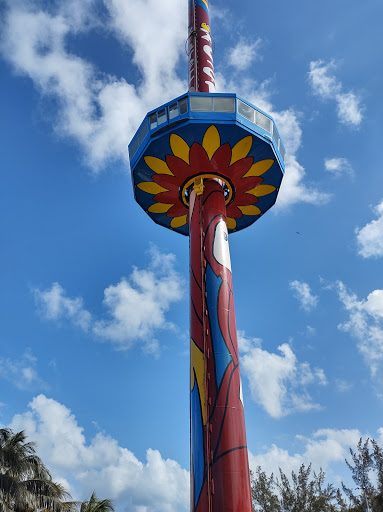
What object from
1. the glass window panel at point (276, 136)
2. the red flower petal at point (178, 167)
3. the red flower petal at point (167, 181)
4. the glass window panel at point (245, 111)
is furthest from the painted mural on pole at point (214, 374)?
the glass window panel at point (276, 136)

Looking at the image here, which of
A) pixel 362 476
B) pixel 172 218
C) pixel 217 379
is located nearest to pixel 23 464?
pixel 217 379

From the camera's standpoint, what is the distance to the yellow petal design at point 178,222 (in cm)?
2617

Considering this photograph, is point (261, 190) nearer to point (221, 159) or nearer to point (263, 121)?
point (221, 159)

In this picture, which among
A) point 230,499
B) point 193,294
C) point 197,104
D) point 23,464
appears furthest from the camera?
point 23,464

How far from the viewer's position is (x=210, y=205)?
21.5 metres

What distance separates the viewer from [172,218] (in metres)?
26.1

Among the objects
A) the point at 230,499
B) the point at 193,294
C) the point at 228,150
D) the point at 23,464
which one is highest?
the point at 228,150

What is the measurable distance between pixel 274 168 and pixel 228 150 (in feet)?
9.02

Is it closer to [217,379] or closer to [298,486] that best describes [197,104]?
[217,379]

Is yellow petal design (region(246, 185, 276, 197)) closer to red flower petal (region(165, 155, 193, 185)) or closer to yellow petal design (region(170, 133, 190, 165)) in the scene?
red flower petal (region(165, 155, 193, 185))

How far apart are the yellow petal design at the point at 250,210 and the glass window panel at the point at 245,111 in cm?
508

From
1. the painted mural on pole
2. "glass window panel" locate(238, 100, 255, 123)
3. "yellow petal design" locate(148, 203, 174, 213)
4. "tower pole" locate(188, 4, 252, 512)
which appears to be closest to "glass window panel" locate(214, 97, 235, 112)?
"glass window panel" locate(238, 100, 255, 123)

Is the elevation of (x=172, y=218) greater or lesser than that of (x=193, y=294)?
greater

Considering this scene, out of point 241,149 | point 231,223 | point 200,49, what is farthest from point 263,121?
point 200,49
